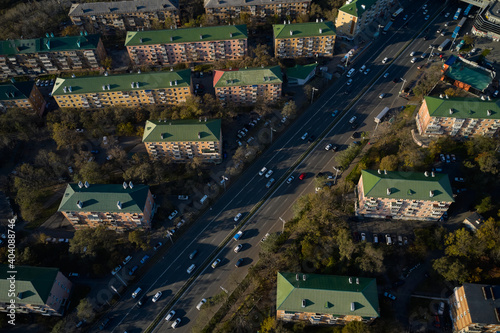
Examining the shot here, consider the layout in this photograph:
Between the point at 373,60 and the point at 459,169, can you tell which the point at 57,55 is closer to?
the point at 373,60

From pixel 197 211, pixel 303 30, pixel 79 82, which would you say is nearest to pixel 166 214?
pixel 197 211

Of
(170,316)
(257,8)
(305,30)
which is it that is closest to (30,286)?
(170,316)

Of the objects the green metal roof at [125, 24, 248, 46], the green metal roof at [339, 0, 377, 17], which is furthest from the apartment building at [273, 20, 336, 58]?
the green metal roof at [125, 24, 248, 46]

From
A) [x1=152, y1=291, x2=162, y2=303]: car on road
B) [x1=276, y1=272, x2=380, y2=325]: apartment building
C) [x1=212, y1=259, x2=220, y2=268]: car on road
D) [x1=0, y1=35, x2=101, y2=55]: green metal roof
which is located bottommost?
[x1=152, y1=291, x2=162, y2=303]: car on road

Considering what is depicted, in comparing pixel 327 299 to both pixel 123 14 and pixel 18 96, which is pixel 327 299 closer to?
pixel 18 96

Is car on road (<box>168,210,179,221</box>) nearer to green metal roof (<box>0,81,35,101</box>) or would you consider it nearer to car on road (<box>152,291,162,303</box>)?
car on road (<box>152,291,162,303</box>)

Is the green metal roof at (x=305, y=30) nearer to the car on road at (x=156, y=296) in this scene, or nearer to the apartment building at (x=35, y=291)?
the car on road at (x=156, y=296)
